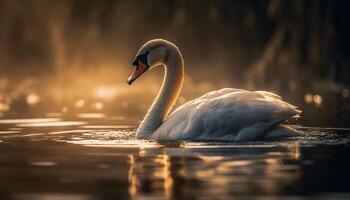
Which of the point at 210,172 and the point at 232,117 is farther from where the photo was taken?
the point at 232,117

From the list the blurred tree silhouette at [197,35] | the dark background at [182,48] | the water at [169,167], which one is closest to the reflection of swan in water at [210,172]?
the water at [169,167]

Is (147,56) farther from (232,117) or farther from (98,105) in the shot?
(98,105)

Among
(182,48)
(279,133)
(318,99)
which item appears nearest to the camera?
(279,133)

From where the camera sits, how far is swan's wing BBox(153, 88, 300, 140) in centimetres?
1059

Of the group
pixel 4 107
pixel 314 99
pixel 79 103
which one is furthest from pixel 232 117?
pixel 79 103

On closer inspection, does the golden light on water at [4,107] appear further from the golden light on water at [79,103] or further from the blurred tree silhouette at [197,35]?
the blurred tree silhouette at [197,35]

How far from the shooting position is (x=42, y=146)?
35.0 feet

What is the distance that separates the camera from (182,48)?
73.9 ft

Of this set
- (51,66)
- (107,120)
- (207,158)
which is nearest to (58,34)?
(51,66)

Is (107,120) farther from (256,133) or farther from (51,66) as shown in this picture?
(51,66)

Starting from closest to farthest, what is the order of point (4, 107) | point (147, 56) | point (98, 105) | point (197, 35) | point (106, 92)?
point (147, 56) < point (4, 107) < point (98, 105) < point (197, 35) < point (106, 92)

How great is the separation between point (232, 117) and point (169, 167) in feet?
6.96

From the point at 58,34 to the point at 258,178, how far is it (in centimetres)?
1746

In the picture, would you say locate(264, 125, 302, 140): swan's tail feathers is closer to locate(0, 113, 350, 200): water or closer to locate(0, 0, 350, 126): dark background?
locate(0, 113, 350, 200): water
